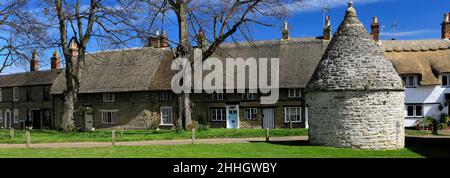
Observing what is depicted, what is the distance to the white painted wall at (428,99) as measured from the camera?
40.9m

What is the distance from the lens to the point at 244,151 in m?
20.0

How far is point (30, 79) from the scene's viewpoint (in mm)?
54906

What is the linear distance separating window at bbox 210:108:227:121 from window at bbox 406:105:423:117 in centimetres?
1621

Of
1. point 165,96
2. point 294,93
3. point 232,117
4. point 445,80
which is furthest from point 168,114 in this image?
point 445,80

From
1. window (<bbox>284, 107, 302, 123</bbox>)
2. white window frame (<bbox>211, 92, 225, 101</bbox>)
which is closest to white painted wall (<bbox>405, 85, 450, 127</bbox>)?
window (<bbox>284, 107, 302, 123</bbox>)

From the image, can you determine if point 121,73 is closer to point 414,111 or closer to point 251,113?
point 251,113

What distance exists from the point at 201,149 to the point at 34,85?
126 feet

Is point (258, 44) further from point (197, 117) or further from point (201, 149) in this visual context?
point (201, 149)

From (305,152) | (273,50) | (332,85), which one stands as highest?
(273,50)

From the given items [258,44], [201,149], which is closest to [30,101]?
[258,44]

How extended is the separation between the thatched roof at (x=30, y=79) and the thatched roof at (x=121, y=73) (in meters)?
1.96

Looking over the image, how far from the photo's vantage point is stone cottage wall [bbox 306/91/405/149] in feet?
69.8

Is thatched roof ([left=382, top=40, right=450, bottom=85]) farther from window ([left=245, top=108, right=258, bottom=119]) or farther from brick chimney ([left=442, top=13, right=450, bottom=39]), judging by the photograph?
window ([left=245, top=108, right=258, bottom=119])

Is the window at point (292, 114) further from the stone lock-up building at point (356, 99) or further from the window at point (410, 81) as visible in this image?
the stone lock-up building at point (356, 99)
